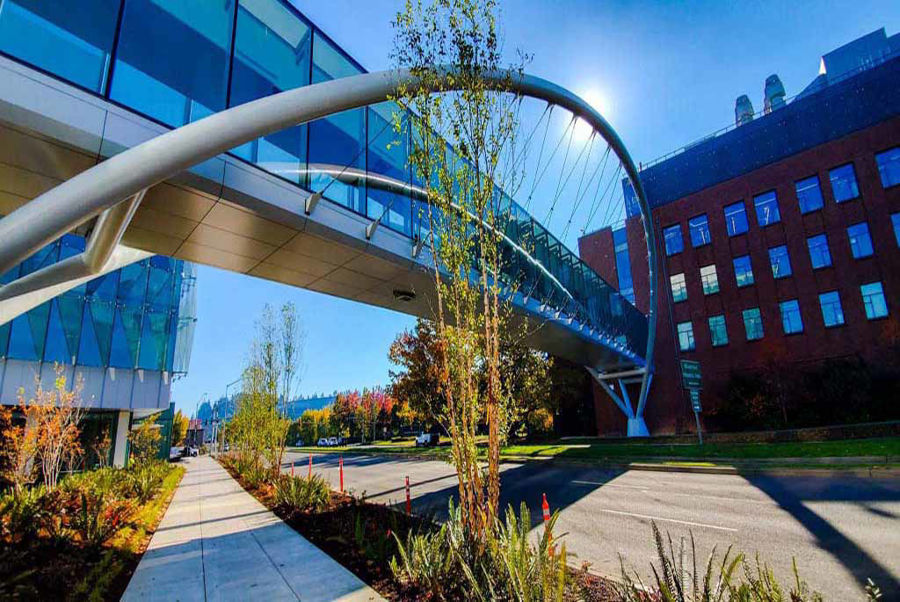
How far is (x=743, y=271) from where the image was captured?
111 ft

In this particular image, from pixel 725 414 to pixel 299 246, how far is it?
31.5 metres

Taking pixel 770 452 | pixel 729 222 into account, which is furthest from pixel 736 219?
pixel 770 452

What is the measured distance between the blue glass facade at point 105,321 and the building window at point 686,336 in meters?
36.8

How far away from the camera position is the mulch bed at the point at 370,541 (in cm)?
527

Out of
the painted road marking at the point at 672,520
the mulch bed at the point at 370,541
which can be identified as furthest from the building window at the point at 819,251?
the mulch bed at the point at 370,541

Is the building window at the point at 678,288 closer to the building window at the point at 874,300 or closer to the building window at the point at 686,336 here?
the building window at the point at 686,336

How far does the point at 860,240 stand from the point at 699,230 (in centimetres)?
970

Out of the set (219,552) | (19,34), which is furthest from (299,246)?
(219,552)

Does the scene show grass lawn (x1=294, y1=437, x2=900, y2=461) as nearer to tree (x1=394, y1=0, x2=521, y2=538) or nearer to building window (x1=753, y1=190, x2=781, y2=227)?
tree (x1=394, y1=0, x2=521, y2=538)

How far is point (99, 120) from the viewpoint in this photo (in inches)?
299

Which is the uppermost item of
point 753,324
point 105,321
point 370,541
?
point 105,321

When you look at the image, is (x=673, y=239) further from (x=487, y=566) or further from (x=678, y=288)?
(x=487, y=566)

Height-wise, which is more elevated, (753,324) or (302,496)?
(753,324)

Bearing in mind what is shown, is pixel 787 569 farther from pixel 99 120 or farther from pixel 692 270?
pixel 692 270
